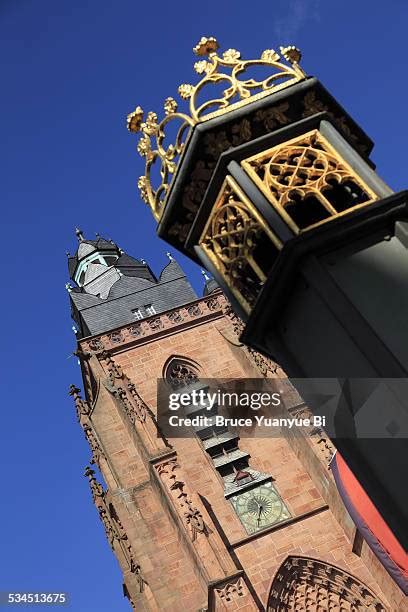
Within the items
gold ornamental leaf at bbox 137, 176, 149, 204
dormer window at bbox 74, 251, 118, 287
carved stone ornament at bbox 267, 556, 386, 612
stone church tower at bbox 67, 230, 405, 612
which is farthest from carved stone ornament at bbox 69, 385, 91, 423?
gold ornamental leaf at bbox 137, 176, 149, 204

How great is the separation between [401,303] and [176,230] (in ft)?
4.81

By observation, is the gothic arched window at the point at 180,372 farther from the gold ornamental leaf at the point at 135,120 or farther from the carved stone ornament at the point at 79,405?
the gold ornamental leaf at the point at 135,120

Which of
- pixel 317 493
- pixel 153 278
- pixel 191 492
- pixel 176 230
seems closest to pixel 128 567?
pixel 191 492

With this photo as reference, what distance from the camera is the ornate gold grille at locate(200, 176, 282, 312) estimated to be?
3.55 metres

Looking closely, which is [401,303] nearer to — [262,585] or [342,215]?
[342,215]

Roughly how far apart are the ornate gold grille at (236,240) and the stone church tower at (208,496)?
1610 centimetres

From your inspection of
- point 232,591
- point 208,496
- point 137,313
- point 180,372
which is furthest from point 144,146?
point 137,313

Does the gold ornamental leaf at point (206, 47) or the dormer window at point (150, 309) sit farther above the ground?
the dormer window at point (150, 309)

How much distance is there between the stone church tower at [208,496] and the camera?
20.1 m

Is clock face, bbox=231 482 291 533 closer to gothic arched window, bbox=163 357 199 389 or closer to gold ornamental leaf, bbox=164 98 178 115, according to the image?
gothic arched window, bbox=163 357 199 389

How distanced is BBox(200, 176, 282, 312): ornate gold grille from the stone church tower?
16105 mm

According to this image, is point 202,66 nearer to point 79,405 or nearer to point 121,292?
point 79,405

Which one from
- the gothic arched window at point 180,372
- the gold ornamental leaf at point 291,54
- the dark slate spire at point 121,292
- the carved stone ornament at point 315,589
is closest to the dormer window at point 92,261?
the dark slate spire at point 121,292

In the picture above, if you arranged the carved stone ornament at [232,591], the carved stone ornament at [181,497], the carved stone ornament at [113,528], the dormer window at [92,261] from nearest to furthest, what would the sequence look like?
1. the carved stone ornament at [232,591]
2. the carved stone ornament at [181,497]
3. the carved stone ornament at [113,528]
4. the dormer window at [92,261]
